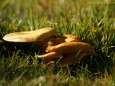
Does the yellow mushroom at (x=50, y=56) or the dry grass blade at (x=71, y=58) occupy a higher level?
the yellow mushroom at (x=50, y=56)

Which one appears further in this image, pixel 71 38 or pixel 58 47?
pixel 71 38

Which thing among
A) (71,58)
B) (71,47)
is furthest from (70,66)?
(71,47)

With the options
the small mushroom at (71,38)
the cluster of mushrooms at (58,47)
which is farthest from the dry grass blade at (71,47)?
the small mushroom at (71,38)

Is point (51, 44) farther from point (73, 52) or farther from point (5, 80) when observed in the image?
point (5, 80)

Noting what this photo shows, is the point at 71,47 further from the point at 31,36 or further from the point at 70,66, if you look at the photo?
the point at 31,36

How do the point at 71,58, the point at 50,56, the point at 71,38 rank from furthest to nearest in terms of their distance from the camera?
the point at 71,38
the point at 71,58
the point at 50,56

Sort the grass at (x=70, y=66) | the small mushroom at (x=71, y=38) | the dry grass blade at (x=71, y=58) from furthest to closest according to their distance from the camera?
1. the small mushroom at (x=71, y=38)
2. the dry grass blade at (x=71, y=58)
3. the grass at (x=70, y=66)

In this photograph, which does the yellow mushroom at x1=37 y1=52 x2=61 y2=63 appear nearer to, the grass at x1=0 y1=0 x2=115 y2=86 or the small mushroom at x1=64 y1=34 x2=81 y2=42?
the grass at x1=0 y1=0 x2=115 y2=86

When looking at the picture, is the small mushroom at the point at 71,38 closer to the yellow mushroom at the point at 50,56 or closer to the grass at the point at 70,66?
the grass at the point at 70,66
